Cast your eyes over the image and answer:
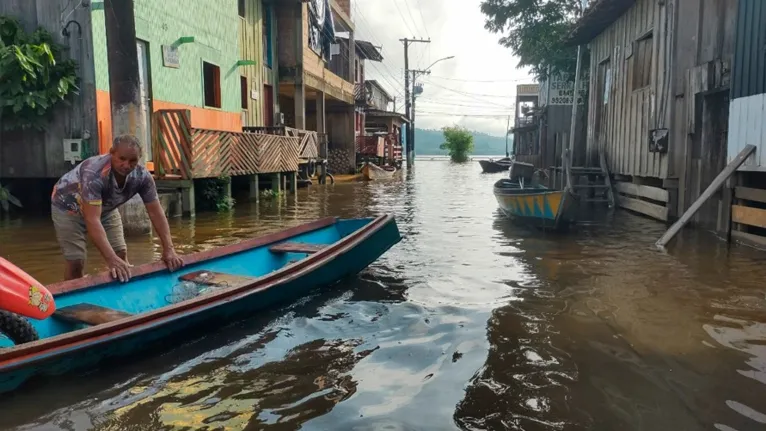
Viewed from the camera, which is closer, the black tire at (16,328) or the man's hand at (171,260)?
the black tire at (16,328)

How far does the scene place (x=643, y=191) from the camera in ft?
41.4

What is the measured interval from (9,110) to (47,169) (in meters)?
1.22

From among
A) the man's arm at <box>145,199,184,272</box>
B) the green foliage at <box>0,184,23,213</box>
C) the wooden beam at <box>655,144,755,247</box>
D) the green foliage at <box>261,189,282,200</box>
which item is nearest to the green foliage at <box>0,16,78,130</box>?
the green foliage at <box>0,184,23,213</box>

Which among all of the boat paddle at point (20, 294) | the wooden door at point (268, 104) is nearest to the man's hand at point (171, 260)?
the boat paddle at point (20, 294)

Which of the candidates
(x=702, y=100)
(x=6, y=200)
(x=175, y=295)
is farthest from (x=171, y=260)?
(x=702, y=100)

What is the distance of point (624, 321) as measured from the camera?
5324 millimetres

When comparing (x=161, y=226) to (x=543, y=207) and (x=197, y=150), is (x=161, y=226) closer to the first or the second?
(x=197, y=150)

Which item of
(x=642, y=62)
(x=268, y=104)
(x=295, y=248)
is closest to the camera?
(x=295, y=248)

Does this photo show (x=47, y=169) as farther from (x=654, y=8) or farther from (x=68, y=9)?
(x=654, y=8)

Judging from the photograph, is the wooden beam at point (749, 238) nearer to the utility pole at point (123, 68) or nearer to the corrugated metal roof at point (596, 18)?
the corrugated metal roof at point (596, 18)

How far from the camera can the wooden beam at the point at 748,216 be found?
8.16 meters

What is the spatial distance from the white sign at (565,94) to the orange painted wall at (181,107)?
10123mm

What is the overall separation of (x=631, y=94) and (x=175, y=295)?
1155 cm

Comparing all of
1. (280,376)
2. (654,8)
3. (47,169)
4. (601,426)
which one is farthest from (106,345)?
(654,8)
